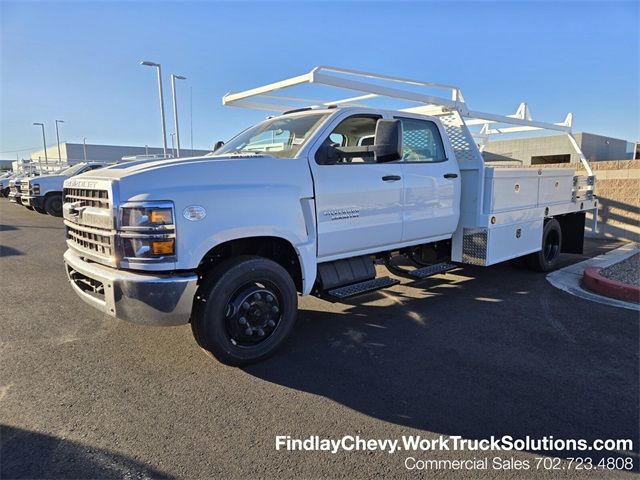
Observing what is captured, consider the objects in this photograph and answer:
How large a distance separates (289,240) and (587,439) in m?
2.57

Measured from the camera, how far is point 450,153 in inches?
223

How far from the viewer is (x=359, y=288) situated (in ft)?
15.1

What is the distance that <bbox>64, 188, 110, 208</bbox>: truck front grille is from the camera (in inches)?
138

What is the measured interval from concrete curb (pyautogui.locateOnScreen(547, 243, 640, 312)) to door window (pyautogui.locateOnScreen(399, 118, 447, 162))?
2645 mm

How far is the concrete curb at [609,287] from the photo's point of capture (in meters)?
5.68

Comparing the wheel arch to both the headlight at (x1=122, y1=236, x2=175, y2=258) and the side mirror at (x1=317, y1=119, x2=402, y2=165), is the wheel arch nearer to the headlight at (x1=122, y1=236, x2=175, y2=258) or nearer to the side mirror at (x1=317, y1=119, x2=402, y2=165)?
the headlight at (x1=122, y1=236, x2=175, y2=258)

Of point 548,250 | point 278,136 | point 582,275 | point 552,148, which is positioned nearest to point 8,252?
point 278,136

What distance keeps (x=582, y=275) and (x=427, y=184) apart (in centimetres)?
351

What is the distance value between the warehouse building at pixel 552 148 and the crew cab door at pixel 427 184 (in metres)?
23.2

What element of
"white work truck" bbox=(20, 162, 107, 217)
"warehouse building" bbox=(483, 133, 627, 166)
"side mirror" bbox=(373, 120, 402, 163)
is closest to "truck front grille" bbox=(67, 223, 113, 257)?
"side mirror" bbox=(373, 120, 402, 163)

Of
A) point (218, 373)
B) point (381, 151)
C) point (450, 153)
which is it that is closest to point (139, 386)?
point (218, 373)

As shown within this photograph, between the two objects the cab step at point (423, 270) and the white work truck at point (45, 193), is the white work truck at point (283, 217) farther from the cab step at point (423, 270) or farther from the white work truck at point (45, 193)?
the white work truck at point (45, 193)

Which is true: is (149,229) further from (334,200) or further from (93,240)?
(334,200)

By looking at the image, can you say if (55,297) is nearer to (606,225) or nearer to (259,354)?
(259,354)
